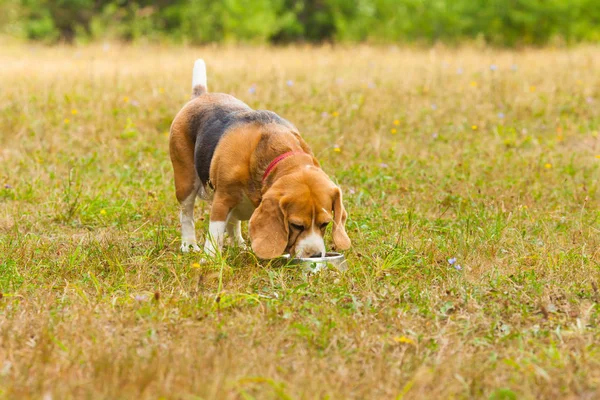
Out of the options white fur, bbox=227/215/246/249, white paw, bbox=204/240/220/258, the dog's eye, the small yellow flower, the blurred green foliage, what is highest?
A: the dog's eye

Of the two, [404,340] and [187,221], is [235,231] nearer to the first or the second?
[187,221]

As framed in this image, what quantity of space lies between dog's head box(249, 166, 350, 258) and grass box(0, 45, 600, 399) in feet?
0.74

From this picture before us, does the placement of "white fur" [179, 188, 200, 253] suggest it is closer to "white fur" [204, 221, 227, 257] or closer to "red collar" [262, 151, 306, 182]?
"white fur" [204, 221, 227, 257]

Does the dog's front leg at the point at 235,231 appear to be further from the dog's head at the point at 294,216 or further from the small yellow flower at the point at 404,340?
the small yellow flower at the point at 404,340

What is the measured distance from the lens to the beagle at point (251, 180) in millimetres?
4449

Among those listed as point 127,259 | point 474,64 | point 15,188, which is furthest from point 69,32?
point 127,259

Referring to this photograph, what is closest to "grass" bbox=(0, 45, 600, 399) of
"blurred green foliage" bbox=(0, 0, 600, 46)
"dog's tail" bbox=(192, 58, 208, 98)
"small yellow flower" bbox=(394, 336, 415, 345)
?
"small yellow flower" bbox=(394, 336, 415, 345)

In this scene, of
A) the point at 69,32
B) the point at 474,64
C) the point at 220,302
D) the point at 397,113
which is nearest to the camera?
the point at 220,302

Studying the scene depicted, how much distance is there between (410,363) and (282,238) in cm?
134

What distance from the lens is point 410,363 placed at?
3.43 meters

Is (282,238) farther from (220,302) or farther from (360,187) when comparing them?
(360,187)

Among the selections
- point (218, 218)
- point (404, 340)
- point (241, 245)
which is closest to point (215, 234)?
point (218, 218)

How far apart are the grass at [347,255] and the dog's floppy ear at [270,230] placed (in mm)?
228

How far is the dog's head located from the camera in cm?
440
